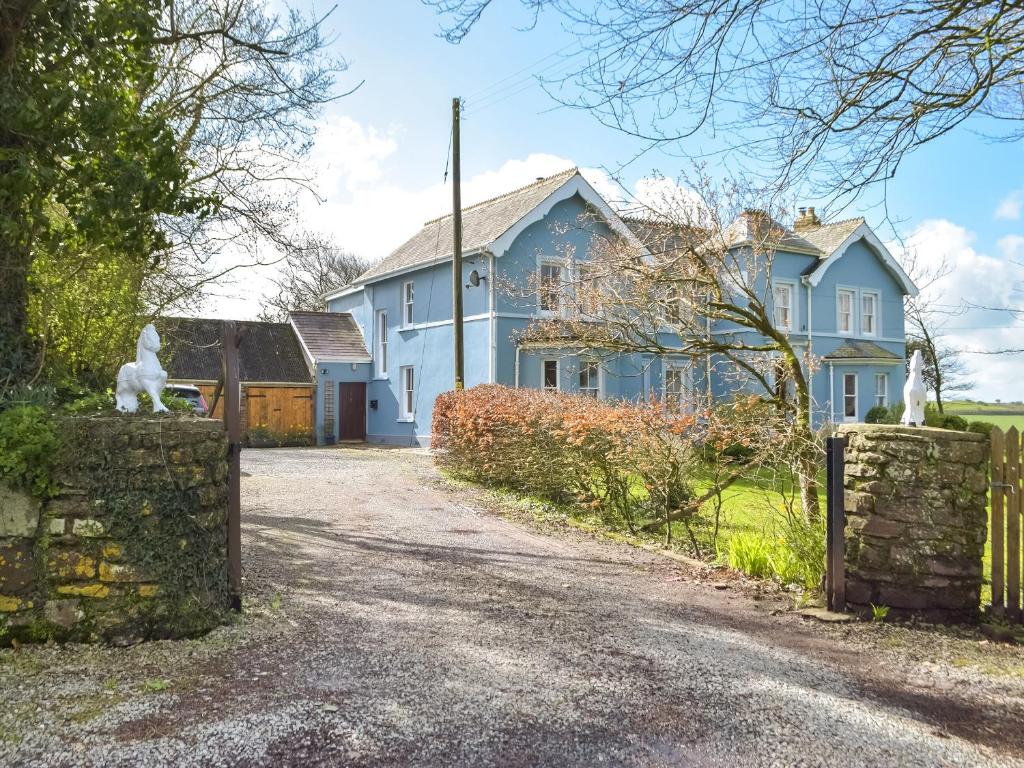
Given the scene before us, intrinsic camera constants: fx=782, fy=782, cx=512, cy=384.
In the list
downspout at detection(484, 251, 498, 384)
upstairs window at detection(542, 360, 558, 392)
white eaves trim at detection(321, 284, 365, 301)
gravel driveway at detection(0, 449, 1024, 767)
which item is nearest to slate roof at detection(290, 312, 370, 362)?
white eaves trim at detection(321, 284, 365, 301)

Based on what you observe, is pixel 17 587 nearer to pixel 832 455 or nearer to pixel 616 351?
pixel 832 455

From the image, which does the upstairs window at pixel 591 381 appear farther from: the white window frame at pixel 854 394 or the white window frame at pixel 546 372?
the white window frame at pixel 854 394

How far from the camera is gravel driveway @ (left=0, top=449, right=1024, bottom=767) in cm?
372

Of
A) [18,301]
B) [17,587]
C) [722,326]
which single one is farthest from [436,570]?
[722,326]

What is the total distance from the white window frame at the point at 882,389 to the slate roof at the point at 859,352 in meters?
0.90

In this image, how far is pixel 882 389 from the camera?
27.7m

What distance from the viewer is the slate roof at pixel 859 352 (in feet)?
86.2

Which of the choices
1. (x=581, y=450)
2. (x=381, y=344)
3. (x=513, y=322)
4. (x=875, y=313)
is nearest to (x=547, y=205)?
(x=513, y=322)

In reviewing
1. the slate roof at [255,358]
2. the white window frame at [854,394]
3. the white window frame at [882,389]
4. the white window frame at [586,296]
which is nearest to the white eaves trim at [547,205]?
the slate roof at [255,358]

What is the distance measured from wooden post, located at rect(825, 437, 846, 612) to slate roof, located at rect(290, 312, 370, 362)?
21865mm

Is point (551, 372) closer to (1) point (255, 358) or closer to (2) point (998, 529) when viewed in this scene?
(1) point (255, 358)

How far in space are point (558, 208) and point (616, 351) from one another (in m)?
12.8

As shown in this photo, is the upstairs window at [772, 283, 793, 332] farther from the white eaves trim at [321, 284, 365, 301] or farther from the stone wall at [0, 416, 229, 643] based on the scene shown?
the stone wall at [0, 416, 229, 643]

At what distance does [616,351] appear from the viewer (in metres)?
10.4
